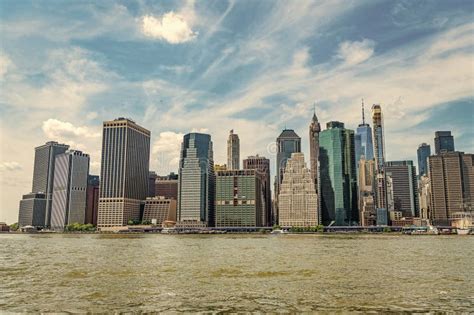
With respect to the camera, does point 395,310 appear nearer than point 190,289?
Yes

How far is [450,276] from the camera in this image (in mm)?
60406

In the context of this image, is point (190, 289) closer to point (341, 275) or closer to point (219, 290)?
point (219, 290)

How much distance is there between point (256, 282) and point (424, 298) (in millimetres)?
18718

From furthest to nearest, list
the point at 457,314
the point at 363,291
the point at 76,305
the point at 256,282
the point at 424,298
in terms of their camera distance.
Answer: the point at 256,282 → the point at 363,291 → the point at 424,298 → the point at 76,305 → the point at 457,314

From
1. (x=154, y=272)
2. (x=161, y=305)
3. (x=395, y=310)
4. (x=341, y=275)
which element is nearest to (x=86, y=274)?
(x=154, y=272)

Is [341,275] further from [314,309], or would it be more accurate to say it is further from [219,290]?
[314,309]

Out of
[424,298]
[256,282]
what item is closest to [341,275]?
[256,282]

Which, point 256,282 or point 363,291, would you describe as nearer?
point 363,291

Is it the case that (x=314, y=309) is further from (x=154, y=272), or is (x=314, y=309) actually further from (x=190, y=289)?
(x=154, y=272)

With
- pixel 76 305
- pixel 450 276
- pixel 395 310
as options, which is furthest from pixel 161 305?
pixel 450 276

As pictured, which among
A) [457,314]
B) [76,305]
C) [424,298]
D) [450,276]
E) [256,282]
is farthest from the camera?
[450,276]

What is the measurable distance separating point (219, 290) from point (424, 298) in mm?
19968

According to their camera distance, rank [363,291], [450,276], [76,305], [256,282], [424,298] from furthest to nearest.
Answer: [450,276]
[256,282]
[363,291]
[424,298]
[76,305]

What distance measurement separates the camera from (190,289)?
47781mm
